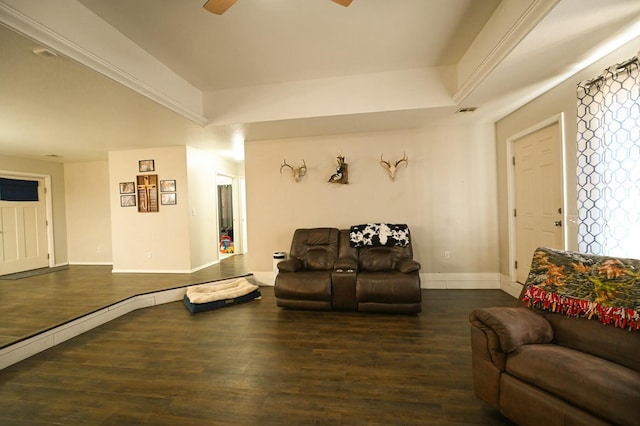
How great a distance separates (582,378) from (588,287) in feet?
2.06

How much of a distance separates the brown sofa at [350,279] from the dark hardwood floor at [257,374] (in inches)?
7.7

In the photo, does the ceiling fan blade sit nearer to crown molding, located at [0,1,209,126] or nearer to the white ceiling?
the white ceiling

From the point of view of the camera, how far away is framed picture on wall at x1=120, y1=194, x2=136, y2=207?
15.9ft

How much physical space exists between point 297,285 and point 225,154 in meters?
3.66

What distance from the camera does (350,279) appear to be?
313 centimetres

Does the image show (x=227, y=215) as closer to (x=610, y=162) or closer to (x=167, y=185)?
(x=167, y=185)

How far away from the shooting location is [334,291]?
3.15 m

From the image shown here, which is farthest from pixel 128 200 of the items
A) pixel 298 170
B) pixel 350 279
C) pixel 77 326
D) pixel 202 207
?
pixel 350 279

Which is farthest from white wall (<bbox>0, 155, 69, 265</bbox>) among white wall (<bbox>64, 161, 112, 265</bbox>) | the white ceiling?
the white ceiling

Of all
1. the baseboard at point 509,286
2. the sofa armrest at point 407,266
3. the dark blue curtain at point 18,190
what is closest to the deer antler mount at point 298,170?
the sofa armrest at point 407,266

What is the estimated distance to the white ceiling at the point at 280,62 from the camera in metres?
1.88

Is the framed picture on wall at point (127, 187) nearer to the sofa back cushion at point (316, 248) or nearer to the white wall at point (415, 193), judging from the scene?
the white wall at point (415, 193)

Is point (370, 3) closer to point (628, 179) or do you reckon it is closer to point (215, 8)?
point (215, 8)

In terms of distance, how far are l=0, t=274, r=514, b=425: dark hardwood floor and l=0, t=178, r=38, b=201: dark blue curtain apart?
433cm
